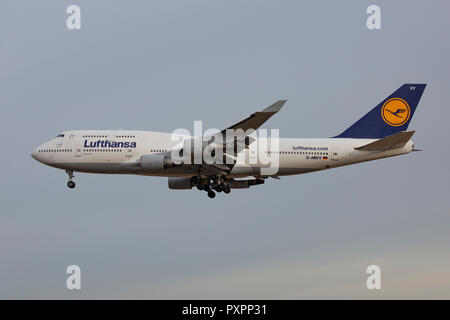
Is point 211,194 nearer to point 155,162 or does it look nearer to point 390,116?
point 155,162

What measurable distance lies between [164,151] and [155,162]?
2708mm

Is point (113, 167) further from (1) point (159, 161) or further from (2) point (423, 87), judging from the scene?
(2) point (423, 87)

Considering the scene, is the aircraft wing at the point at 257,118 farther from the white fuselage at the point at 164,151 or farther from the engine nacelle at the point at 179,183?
the engine nacelle at the point at 179,183

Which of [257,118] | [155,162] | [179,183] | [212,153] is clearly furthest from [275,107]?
[179,183]

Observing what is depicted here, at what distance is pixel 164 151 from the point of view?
1844 inches

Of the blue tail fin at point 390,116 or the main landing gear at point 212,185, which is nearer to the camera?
the main landing gear at point 212,185

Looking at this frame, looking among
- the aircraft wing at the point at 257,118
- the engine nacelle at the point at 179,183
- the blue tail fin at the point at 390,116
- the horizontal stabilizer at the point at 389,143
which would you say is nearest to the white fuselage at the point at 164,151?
the horizontal stabilizer at the point at 389,143

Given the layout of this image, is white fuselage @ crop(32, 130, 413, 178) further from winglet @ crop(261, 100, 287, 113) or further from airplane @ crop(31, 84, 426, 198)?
winglet @ crop(261, 100, 287, 113)

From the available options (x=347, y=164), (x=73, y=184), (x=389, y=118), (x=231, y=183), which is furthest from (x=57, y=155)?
(x=389, y=118)

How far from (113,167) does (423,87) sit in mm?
21831

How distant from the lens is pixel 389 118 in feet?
162

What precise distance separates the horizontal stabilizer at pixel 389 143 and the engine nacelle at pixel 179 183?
11.9m

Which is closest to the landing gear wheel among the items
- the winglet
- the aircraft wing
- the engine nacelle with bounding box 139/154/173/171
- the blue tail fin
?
the engine nacelle with bounding box 139/154/173/171

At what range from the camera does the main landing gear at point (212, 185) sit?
46469 mm
